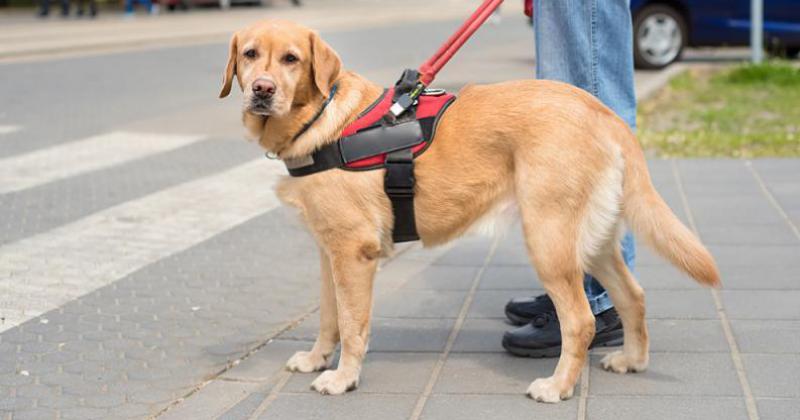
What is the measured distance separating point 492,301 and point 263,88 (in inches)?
75.3

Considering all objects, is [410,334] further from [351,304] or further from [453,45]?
[453,45]

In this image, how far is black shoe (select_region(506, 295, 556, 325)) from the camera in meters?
4.84

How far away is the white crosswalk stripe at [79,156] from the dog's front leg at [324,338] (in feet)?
14.3

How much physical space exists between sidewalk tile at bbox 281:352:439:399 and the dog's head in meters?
1.03

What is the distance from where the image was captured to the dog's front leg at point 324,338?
14.5 feet

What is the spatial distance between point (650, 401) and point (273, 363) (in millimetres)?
1535

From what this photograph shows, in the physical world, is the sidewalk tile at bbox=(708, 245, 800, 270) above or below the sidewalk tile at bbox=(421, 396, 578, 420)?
below

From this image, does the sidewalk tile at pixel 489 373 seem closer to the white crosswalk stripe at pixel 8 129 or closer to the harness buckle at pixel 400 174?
the harness buckle at pixel 400 174

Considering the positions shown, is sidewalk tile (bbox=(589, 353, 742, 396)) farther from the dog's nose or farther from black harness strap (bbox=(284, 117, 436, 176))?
the dog's nose

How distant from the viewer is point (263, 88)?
389 centimetres

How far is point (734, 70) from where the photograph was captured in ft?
43.0

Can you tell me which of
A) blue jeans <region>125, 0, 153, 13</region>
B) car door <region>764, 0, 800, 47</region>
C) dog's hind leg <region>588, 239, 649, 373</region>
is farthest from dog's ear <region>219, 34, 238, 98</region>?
blue jeans <region>125, 0, 153, 13</region>

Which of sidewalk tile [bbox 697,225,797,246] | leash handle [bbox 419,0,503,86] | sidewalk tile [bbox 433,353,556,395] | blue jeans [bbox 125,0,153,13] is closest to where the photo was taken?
sidewalk tile [bbox 433,353,556,395]

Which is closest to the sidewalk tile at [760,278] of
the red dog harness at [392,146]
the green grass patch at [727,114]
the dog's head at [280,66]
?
the red dog harness at [392,146]
